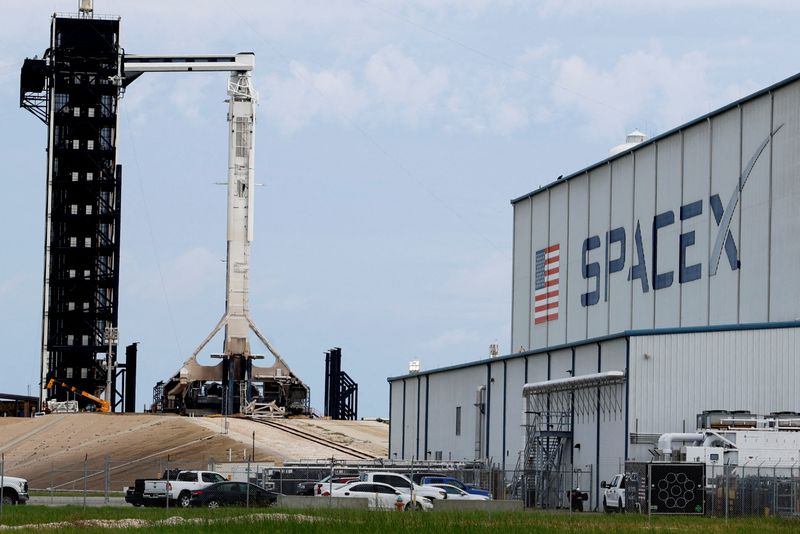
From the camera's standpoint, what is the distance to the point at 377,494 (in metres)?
45.0

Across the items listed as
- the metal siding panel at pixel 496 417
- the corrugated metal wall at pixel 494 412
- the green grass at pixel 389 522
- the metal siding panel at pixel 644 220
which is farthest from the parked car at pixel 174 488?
the metal siding panel at pixel 644 220

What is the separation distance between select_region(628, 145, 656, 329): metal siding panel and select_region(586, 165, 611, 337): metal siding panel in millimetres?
2905

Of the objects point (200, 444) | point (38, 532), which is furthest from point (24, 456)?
point (38, 532)

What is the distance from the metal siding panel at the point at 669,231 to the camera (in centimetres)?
6319

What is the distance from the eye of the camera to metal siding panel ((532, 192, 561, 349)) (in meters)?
78.1

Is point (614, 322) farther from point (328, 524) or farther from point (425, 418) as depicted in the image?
point (328, 524)

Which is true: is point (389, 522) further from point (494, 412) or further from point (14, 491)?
point (494, 412)

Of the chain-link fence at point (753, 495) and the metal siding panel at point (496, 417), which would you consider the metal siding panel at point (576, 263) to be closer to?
the metal siding panel at point (496, 417)

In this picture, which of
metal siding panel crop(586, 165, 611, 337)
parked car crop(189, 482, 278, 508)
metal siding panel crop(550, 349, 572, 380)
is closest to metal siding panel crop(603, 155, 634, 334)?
metal siding panel crop(586, 165, 611, 337)

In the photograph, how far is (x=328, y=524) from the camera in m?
32.9

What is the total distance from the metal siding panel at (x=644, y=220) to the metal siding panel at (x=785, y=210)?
32.7 ft

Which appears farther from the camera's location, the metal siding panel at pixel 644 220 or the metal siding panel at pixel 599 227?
the metal siding panel at pixel 599 227

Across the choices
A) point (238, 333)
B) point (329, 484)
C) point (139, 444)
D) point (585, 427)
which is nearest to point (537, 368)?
point (585, 427)

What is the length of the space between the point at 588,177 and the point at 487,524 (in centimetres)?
4151
